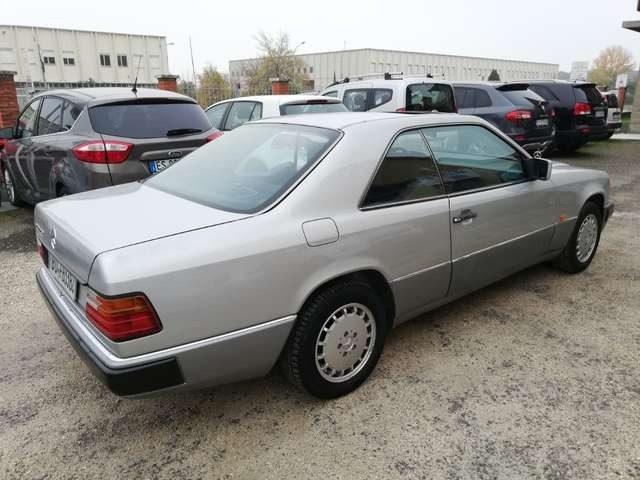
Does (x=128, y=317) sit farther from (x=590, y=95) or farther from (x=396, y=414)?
(x=590, y=95)

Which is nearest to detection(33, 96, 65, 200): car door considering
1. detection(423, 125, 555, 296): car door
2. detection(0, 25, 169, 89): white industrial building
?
detection(423, 125, 555, 296): car door

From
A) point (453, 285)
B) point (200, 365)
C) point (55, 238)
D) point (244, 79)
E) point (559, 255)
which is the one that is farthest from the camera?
point (244, 79)

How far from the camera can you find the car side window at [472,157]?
322 centimetres

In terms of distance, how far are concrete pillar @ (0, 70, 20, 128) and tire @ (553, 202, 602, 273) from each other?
12.1 meters

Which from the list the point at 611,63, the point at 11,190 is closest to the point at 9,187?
the point at 11,190

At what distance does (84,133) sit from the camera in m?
4.85

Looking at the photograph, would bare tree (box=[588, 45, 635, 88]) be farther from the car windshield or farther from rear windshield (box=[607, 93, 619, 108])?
the car windshield

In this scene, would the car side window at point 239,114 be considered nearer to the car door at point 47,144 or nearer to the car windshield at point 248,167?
the car door at point 47,144

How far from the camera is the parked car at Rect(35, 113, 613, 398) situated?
2.10 m

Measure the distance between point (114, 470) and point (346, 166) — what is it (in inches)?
72.4

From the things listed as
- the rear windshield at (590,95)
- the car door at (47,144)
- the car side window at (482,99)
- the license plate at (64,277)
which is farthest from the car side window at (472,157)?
the rear windshield at (590,95)

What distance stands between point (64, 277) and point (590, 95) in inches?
498

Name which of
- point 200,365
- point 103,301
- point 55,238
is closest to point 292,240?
point 200,365

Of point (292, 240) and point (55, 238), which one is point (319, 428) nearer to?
point (292, 240)
